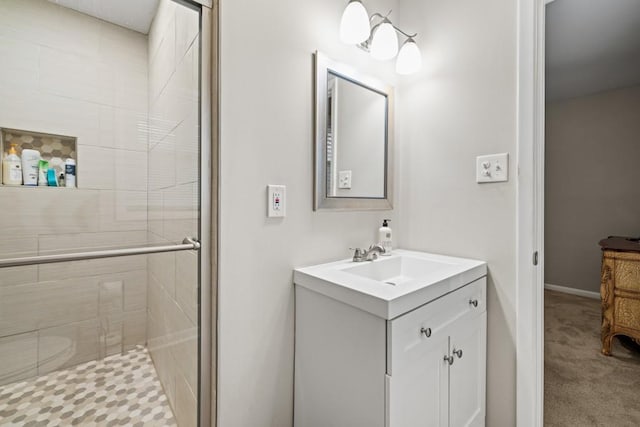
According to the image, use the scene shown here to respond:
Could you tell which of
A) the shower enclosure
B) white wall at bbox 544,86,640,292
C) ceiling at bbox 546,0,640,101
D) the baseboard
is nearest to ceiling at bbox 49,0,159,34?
the shower enclosure

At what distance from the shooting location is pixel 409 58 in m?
1.52

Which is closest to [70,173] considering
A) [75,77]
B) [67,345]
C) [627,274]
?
[75,77]

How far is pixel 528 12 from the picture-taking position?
1.25 meters

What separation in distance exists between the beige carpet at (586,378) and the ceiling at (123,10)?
2455mm

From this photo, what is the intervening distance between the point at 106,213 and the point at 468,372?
146 centimetres

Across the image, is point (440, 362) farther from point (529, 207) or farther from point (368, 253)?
point (529, 207)

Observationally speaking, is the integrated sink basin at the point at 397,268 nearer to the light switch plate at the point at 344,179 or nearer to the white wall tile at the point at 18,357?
the light switch plate at the point at 344,179

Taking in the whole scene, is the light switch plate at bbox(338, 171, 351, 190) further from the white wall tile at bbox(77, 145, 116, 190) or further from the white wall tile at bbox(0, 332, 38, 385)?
the white wall tile at bbox(0, 332, 38, 385)

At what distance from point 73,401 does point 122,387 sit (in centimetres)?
13

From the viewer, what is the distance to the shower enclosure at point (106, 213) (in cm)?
82

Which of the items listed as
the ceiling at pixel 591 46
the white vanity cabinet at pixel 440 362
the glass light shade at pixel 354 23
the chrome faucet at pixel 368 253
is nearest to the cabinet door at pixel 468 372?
the white vanity cabinet at pixel 440 362

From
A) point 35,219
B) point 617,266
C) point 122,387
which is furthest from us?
point 617,266

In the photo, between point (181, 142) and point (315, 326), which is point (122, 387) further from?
point (181, 142)

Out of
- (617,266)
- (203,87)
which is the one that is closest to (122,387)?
(203,87)
